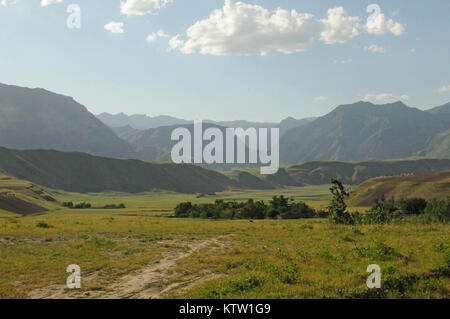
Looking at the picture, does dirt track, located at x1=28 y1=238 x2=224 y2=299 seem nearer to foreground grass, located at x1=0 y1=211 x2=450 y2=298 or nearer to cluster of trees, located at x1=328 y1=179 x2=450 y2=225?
foreground grass, located at x1=0 y1=211 x2=450 y2=298

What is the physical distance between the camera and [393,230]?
3139 centimetres

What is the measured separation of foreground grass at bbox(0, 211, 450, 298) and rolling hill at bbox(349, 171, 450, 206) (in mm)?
100160

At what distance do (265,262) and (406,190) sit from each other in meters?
124

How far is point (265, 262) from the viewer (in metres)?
20.1

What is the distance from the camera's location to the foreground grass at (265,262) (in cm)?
1395

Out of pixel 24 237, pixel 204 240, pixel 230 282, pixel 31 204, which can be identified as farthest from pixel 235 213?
pixel 31 204

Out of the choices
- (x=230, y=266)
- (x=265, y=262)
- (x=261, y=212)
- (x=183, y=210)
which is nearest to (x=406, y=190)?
(x=261, y=212)

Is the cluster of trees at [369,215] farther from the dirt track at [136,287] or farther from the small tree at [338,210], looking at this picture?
the dirt track at [136,287]

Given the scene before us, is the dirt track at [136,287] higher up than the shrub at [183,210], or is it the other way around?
the dirt track at [136,287]

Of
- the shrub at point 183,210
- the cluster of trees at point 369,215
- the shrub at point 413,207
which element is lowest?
the shrub at point 183,210

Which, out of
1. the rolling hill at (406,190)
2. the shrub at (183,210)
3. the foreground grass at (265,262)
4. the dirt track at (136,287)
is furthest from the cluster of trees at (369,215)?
the rolling hill at (406,190)

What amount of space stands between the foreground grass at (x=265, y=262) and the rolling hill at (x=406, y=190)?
10016 centimetres

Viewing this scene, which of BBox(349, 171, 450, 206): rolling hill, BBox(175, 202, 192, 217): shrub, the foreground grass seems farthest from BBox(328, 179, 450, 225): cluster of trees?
BBox(349, 171, 450, 206): rolling hill
